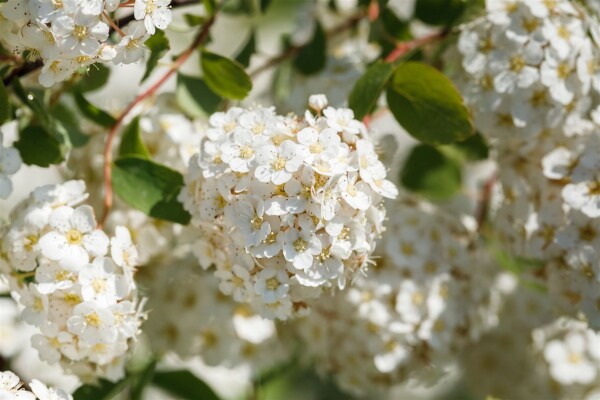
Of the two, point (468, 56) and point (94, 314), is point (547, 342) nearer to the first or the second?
point (468, 56)

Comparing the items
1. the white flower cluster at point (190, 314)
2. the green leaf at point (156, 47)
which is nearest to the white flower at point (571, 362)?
the white flower cluster at point (190, 314)

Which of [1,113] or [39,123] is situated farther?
[39,123]

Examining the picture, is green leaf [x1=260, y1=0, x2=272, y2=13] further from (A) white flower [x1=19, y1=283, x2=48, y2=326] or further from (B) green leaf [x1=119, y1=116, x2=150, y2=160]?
(A) white flower [x1=19, y1=283, x2=48, y2=326]

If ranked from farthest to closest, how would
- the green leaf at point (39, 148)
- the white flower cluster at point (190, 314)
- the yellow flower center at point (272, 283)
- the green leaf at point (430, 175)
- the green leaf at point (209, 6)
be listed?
the green leaf at point (430, 175), the white flower cluster at point (190, 314), the green leaf at point (209, 6), the green leaf at point (39, 148), the yellow flower center at point (272, 283)

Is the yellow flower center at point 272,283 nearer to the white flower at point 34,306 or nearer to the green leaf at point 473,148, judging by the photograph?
the white flower at point 34,306

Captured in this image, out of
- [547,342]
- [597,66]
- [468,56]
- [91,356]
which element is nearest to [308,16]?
[468,56]

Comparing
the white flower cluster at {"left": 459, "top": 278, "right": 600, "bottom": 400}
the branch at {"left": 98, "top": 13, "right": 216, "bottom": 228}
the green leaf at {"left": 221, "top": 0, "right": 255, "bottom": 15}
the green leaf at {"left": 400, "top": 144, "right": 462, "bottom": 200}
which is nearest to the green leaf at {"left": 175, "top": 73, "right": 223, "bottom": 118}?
the branch at {"left": 98, "top": 13, "right": 216, "bottom": 228}
